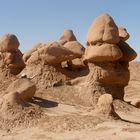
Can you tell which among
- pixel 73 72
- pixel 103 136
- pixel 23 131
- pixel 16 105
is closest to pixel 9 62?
pixel 73 72

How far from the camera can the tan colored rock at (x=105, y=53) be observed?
15094 millimetres

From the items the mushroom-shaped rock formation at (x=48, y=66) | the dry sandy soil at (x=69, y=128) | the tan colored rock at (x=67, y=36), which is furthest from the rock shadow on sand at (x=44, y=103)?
the tan colored rock at (x=67, y=36)

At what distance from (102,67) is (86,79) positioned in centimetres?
87

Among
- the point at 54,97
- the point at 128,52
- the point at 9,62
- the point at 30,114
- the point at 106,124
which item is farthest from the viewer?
the point at 9,62

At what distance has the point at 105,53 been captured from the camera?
1510 cm

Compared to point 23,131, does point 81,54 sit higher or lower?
higher

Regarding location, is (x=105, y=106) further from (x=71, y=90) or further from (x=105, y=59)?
(x=71, y=90)

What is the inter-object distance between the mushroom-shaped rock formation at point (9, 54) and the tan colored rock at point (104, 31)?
3435 mm

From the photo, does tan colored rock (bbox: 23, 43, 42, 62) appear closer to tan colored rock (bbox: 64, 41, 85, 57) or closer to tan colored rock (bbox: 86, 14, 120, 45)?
tan colored rock (bbox: 64, 41, 85, 57)

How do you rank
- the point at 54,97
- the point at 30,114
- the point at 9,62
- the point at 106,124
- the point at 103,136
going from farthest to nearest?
the point at 9,62 < the point at 54,97 < the point at 30,114 < the point at 106,124 < the point at 103,136

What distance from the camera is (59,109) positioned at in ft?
42.0

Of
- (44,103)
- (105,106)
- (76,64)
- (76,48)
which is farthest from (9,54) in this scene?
(105,106)

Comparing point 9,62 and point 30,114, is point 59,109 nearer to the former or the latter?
point 30,114

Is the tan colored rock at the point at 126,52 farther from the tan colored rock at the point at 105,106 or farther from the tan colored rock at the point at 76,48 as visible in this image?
the tan colored rock at the point at 105,106
